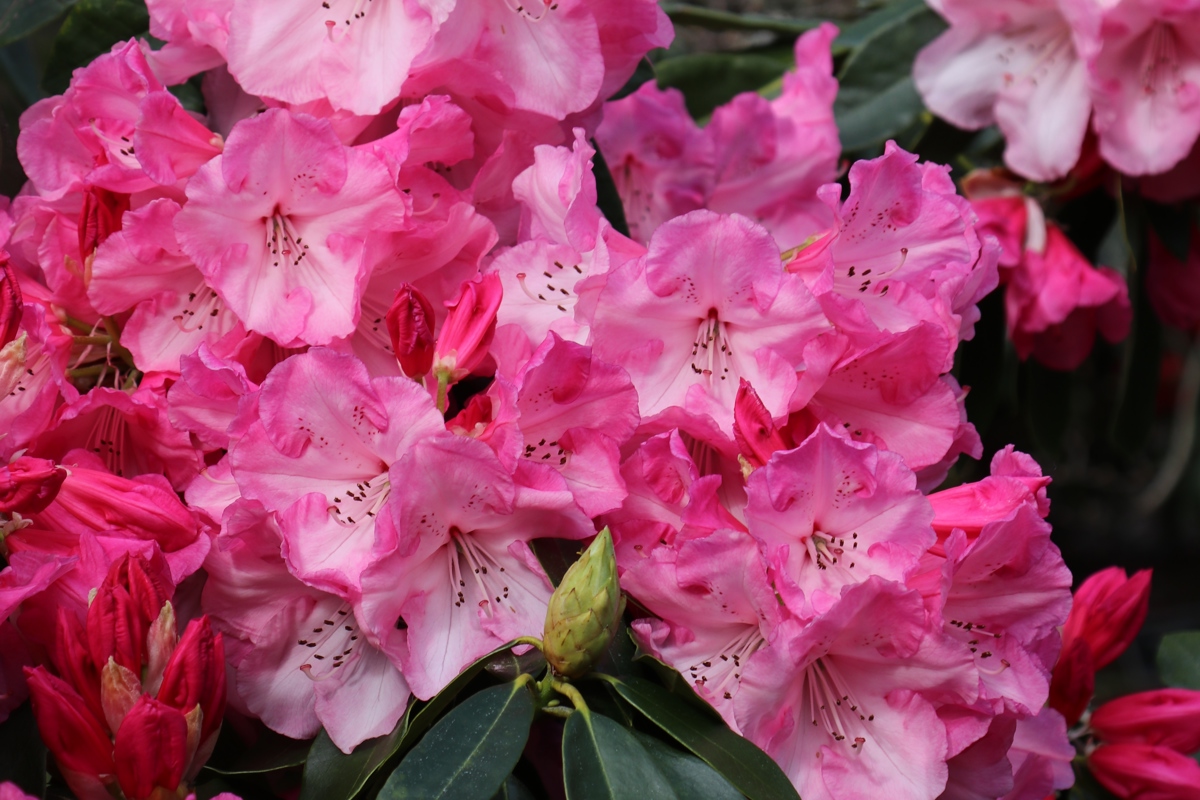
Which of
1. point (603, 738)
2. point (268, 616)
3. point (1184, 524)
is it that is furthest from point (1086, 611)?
point (1184, 524)

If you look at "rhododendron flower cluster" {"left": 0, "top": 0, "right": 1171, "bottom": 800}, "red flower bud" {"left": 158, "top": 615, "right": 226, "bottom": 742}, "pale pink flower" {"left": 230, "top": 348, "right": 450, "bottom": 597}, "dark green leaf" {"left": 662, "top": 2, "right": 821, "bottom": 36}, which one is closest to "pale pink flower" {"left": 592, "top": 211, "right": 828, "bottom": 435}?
"rhododendron flower cluster" {"left": 0, "top": 0, "right": 1171, "bottom": 800}

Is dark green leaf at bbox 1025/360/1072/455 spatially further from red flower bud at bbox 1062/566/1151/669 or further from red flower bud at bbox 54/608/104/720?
red flower bud at bbox 54/608/104/720

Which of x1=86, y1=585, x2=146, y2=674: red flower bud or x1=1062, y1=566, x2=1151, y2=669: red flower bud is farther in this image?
x1=1062, y1=566, x2=1151, y2=669: red flower bud

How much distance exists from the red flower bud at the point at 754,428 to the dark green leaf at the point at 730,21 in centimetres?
64

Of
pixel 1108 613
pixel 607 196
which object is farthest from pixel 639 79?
pixel 1108 613

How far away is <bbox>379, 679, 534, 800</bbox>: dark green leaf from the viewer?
479 millimetres

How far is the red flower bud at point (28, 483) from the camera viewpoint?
50cm

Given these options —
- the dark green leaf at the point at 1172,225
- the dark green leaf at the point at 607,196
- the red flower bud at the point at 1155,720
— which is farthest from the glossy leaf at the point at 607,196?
the dark green leaf at the point at 1172,225

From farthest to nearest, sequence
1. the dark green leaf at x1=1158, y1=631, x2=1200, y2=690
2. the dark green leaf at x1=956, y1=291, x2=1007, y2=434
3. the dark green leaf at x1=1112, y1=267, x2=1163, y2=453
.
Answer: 1. the dark green leaf at x1=1112, y1=267, x2=1163, y2=453
2. the dark green leaf at x1=956, y1=291, x2=1007, y2=434
3. the dark green leaf at x1=1158, y1=631, x2=1200, y2=690

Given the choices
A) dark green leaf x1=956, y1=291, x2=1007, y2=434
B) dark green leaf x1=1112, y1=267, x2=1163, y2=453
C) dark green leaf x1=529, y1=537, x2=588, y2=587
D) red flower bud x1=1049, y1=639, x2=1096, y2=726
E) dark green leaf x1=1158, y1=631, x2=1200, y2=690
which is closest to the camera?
dark green leaf x1=529, y1=537, x2=588, y2=587

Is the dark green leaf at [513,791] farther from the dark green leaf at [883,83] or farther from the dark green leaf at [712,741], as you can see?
the dark green leaf at [883,83]

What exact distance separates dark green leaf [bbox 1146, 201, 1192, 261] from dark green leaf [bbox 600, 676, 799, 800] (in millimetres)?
753

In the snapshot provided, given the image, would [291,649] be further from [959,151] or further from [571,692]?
[959,151]

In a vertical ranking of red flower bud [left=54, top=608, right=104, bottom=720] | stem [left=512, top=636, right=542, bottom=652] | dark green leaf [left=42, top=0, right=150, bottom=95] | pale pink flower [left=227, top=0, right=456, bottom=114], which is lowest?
stem [left=512, top=636, right=542, bottom=652]
